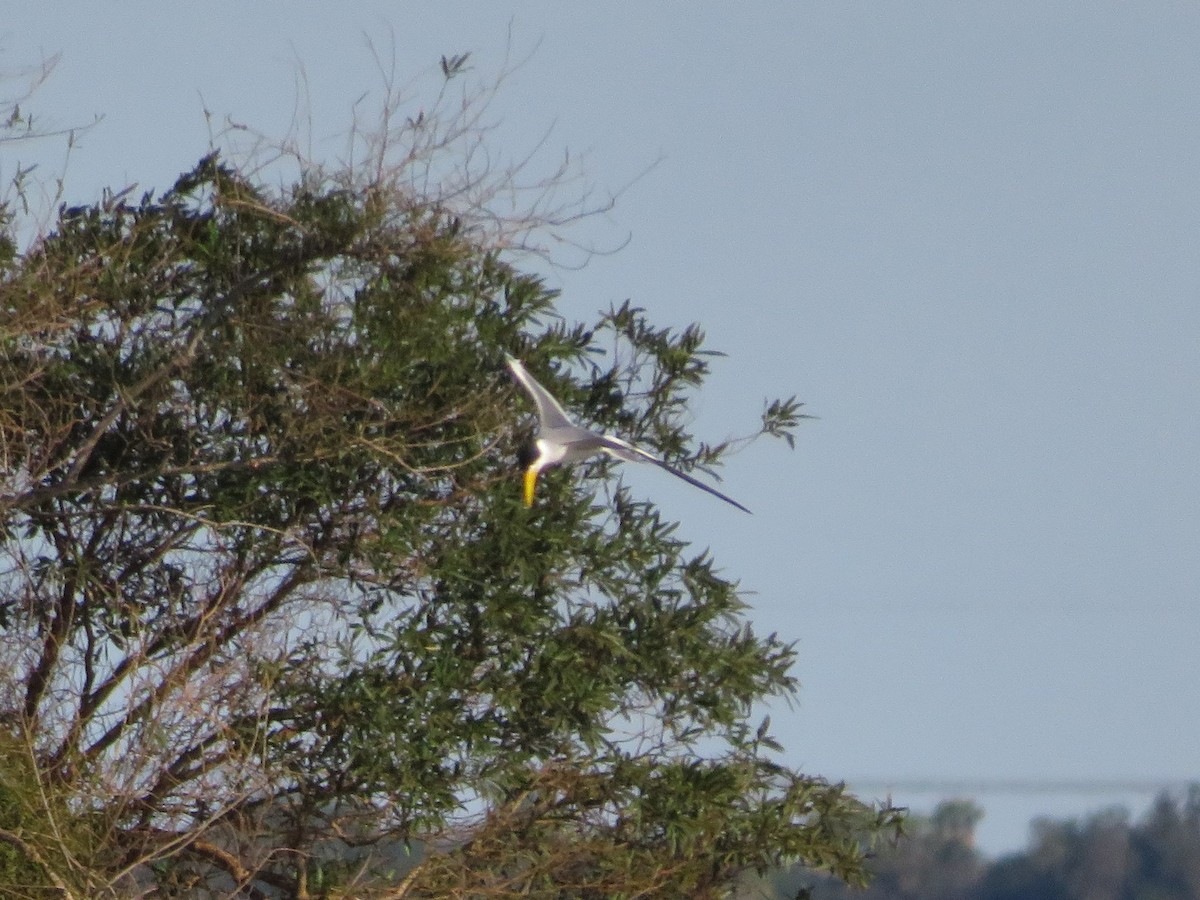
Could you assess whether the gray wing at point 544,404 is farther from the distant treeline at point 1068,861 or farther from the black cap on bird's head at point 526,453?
the distant treeline at point 1068,861

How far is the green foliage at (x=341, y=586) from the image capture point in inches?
287

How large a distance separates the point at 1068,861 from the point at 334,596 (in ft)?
36.0

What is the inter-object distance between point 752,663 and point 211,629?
207 cm

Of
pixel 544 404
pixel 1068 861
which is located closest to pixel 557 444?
pixel 544 404

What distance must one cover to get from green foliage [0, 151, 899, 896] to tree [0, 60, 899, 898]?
14mm

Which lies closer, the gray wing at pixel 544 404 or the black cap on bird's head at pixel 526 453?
the gray wing at pixel 544 404

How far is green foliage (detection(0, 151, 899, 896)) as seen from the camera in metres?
7.29

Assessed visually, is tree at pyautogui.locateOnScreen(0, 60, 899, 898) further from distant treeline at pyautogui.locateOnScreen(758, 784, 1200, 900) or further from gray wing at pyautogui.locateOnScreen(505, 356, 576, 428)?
distant treeline at pyautogui.locateOnScreen(758, 784, 1200, 900)

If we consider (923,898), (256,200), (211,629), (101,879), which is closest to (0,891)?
(101,879)

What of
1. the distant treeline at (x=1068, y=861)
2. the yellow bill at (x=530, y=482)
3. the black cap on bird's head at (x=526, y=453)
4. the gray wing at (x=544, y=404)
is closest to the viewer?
the yellow bill at (x=530, y=482)

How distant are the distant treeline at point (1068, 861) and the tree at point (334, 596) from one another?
344 inches

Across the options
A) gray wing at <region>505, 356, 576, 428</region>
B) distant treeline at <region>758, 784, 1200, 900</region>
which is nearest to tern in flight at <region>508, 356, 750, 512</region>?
gray wing at <region>505, 356, 576, 428</region>

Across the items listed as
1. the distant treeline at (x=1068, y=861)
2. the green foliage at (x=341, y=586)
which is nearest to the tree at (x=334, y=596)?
the green foliage at (x=341, y=586)

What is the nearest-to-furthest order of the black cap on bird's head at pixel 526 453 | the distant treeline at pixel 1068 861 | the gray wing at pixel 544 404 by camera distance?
the gray wing at pixel 544 404 < the black cap on bird's head at pixel 526 453 < the distant treeline at pixel 1068 861
